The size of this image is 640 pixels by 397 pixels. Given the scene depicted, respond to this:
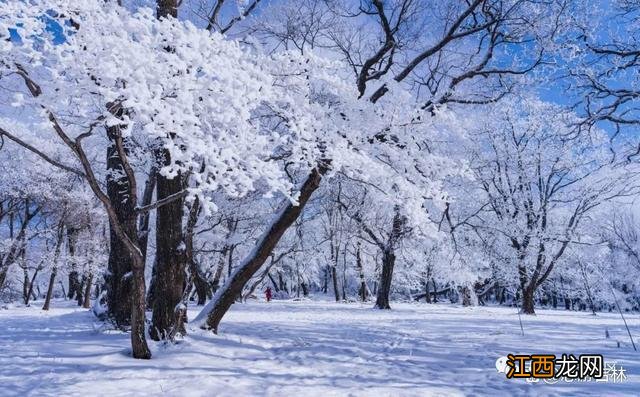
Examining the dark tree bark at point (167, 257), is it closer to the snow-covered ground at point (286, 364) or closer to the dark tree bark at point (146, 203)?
the snow-covered ground at point (286, 364)

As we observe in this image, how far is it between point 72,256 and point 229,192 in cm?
2512

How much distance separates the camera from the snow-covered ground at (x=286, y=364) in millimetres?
5203

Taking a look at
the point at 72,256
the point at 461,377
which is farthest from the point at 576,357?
the point at 72,256

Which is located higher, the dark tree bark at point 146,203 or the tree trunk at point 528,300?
the dark tree bark at point 146,203

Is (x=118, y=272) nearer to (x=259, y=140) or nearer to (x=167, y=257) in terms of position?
(x=167, y=257)

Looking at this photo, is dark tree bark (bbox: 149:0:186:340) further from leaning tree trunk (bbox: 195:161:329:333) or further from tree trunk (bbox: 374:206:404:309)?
tree trunk (bbox: 374:206:404:309)

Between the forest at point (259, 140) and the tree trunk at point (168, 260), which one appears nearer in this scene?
the forest at point (259, 140)

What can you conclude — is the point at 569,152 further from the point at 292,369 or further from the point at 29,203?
the point at 29,203

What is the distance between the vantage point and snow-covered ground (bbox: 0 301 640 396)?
520cm

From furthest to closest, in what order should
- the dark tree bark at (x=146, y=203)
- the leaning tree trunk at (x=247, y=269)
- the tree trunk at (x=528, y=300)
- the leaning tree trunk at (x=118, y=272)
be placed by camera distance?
the tree trunk at (x=528, y=300)
the dark tree bark at (x=146, y=203)
the leaning tree trunk at (x=118, y=272)
the leaning tree trunk at (x=247, y=269)

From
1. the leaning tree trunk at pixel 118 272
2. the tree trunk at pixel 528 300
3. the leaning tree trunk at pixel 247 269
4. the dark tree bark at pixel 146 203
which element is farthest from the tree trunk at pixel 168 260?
the tree trunk at pixel 528 300

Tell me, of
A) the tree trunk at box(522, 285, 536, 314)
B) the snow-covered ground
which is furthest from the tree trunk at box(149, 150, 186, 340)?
the tree trunk at box(522, 285, 536, 314)

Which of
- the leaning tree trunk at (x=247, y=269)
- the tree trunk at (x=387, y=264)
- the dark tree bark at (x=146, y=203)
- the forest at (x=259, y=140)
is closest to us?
the forest at (x=259, y=140)

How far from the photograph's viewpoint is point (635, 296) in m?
50.9
